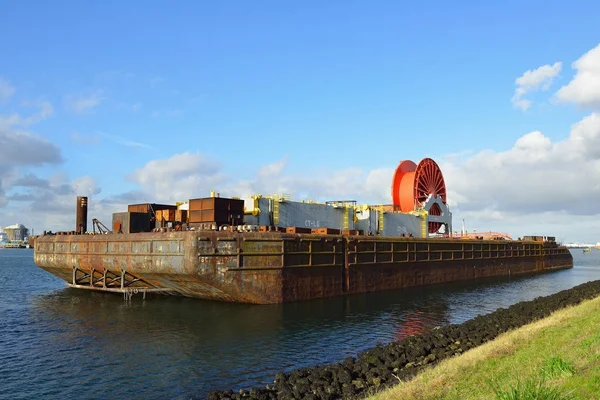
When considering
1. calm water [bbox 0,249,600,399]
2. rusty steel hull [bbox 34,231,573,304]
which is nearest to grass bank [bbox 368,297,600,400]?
calm water [bbox 0,249,600,399]

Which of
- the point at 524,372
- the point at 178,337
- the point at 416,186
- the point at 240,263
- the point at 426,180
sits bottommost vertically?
the point at 178,337

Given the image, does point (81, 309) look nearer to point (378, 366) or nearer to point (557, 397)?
point (378, 366)

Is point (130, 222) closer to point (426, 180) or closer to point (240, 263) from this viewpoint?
point (240, 263)

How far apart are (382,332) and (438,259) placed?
89.9ft

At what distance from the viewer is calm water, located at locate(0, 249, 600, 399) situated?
651 inches

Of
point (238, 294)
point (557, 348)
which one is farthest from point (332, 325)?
point (557, 348)

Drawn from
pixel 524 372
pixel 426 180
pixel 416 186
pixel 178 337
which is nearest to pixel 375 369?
pixel 524 372

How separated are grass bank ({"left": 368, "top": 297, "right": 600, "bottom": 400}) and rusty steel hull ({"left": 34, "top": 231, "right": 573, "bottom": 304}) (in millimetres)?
16935

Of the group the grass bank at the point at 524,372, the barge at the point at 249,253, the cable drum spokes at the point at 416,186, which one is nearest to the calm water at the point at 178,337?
the barge at the point at 249,253

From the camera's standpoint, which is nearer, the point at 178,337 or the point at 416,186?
the point at 178,337

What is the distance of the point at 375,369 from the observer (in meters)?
15.8

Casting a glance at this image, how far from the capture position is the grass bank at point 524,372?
8477 millimetres

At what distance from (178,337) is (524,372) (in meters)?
16.4

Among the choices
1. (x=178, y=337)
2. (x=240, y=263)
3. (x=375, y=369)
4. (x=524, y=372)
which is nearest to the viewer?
Result: (x=524, y=372)
